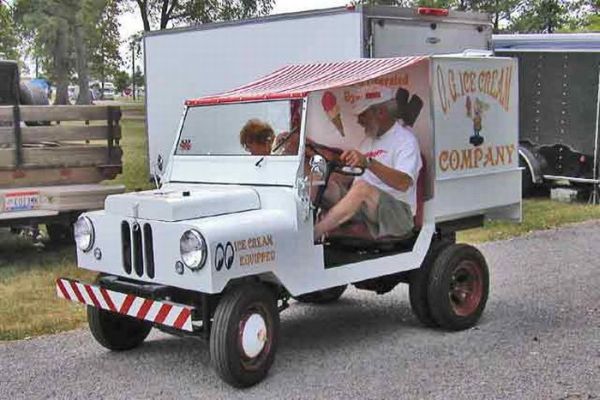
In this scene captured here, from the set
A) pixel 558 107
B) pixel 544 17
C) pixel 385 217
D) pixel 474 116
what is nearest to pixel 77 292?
pixel 385 217

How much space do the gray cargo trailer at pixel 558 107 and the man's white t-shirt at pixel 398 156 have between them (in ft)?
26.1

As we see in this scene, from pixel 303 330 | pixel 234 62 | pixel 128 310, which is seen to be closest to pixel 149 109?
pixel 234 62

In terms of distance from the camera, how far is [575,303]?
24.2 ft

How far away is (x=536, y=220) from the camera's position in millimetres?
12094

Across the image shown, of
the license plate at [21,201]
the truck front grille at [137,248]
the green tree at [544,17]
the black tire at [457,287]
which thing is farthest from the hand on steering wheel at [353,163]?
the green tree at [544,17]

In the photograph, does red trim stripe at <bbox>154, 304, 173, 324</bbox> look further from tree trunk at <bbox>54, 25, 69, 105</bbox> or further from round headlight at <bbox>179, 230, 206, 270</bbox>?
tree trunk at <bbox>54, 25, 69, 105</bbox>

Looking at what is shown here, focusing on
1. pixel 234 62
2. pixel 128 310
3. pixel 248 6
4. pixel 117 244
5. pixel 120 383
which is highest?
pixel 248 6

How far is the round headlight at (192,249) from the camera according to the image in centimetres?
491

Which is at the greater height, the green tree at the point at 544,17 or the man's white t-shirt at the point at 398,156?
the green tree at the point at 544,17

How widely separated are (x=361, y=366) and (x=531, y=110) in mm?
9512

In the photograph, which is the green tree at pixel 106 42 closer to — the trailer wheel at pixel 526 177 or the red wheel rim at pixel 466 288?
the trailer wheel at pixel 526 177

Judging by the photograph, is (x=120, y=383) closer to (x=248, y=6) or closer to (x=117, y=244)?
(x=117, y=244)

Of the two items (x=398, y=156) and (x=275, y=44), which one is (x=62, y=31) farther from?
(x=398, y=156)

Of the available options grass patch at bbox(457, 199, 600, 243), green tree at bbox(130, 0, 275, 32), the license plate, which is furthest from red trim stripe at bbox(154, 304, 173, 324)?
green tree at bbox(130, 0, 275, 32)
